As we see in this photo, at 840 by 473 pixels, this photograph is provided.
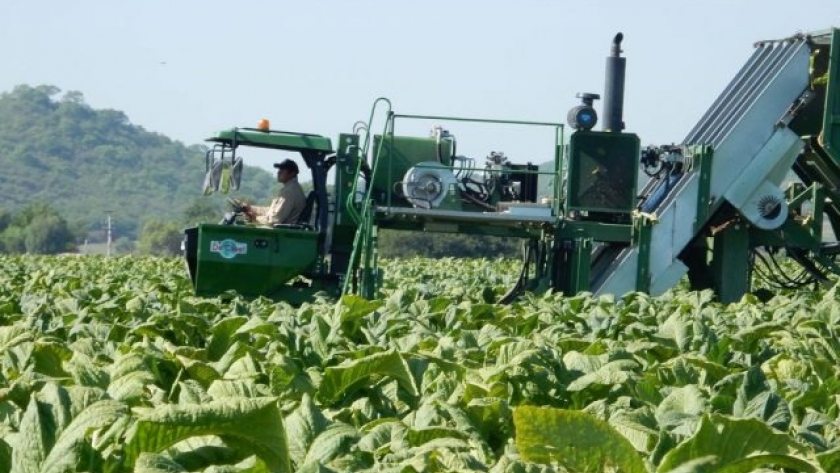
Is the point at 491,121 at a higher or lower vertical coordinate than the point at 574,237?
higher

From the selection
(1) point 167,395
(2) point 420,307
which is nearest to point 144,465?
(1) point 167,395

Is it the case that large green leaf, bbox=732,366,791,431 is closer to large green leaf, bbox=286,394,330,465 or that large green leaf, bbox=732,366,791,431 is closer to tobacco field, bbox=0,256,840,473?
tobacco field, bbox=0,256,840,473

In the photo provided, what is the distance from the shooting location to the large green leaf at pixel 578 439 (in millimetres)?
3711

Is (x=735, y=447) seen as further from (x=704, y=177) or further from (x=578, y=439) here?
(x=704, y=177)

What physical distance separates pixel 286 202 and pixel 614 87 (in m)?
3.39

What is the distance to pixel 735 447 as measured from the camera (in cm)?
376

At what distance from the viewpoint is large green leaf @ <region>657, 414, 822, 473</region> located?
141 inches

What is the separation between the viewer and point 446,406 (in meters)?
Answer: 5.00

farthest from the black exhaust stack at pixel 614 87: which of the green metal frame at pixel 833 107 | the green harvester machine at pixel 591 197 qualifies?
the green metal frame at pixel 833 107

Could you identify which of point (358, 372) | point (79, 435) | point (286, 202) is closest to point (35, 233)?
point (286, 202)

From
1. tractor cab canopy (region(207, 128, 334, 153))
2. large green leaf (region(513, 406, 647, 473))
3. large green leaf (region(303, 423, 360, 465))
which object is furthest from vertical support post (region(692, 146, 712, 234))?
large green leaf (region(513, 406, 647, 473))

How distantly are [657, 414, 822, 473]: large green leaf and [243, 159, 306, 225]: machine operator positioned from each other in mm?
11972

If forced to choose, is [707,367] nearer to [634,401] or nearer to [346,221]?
[634,401]

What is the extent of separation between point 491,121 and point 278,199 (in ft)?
7.09
